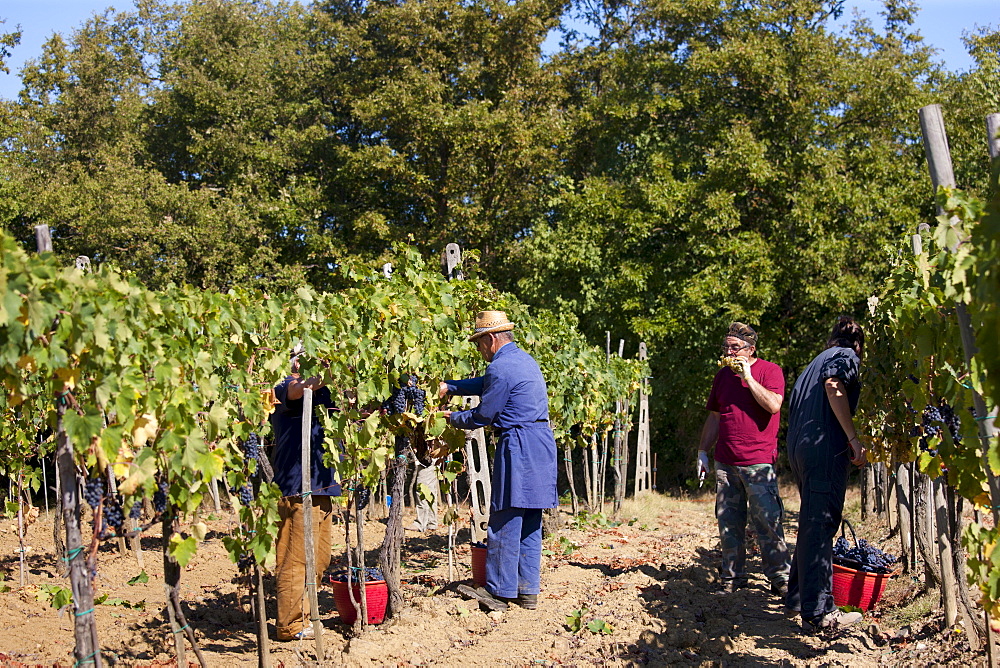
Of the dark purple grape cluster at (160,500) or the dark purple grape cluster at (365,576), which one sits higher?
the dark purple grape cluster at (160,500)

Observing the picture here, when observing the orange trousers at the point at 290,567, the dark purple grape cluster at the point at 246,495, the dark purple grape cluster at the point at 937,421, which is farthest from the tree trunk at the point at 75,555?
the dark purple grape cluster at the point at 937,421

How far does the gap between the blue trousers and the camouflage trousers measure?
120 centimetres

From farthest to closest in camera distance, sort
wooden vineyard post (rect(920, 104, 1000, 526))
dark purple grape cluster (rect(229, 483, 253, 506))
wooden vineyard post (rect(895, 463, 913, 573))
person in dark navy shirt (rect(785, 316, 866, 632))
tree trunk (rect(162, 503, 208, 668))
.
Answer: wooden vineyard post (rect(895, 463, 913, 573))
person in dark navy shirt (rect(785, 316, 866, 632))
dark purple grape cluster (rect(229, 483, 253, 506))
tree trunk (rect(162, 503, 208, 668))
wooden vineyard post (rect(920, 104, 1000, 526))

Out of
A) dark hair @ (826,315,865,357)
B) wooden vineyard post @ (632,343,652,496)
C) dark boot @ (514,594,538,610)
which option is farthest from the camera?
wooden vineyard post @ (632,343,652,496)

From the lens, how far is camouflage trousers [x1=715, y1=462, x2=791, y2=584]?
5.48 metres

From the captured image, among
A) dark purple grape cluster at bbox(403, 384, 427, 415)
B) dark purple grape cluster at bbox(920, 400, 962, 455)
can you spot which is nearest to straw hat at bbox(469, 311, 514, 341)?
dark purple grape cluster at bbox(403, 384, 427, 415)

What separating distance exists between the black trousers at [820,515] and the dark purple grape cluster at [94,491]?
326cm

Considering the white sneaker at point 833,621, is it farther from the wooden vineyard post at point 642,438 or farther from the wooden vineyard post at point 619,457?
the wooden vineyard post at point 642,438

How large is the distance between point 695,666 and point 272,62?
18.6 m

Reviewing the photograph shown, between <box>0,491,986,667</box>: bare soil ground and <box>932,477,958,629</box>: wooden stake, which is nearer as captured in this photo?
<box>932,477,958,629</box>: wooden stake

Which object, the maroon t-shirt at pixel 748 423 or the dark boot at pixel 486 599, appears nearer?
the dark boot at pixel 486 599

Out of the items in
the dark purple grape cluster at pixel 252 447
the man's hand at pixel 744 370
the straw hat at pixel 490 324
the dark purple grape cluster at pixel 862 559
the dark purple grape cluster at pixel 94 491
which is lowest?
the dark purple grape cluster at pixel 862 559

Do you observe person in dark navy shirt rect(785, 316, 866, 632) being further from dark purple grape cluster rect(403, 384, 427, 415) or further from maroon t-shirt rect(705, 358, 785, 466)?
dark purple grape cluster rect(403, 384, 427, 415)

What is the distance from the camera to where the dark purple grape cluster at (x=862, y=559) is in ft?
16.6
